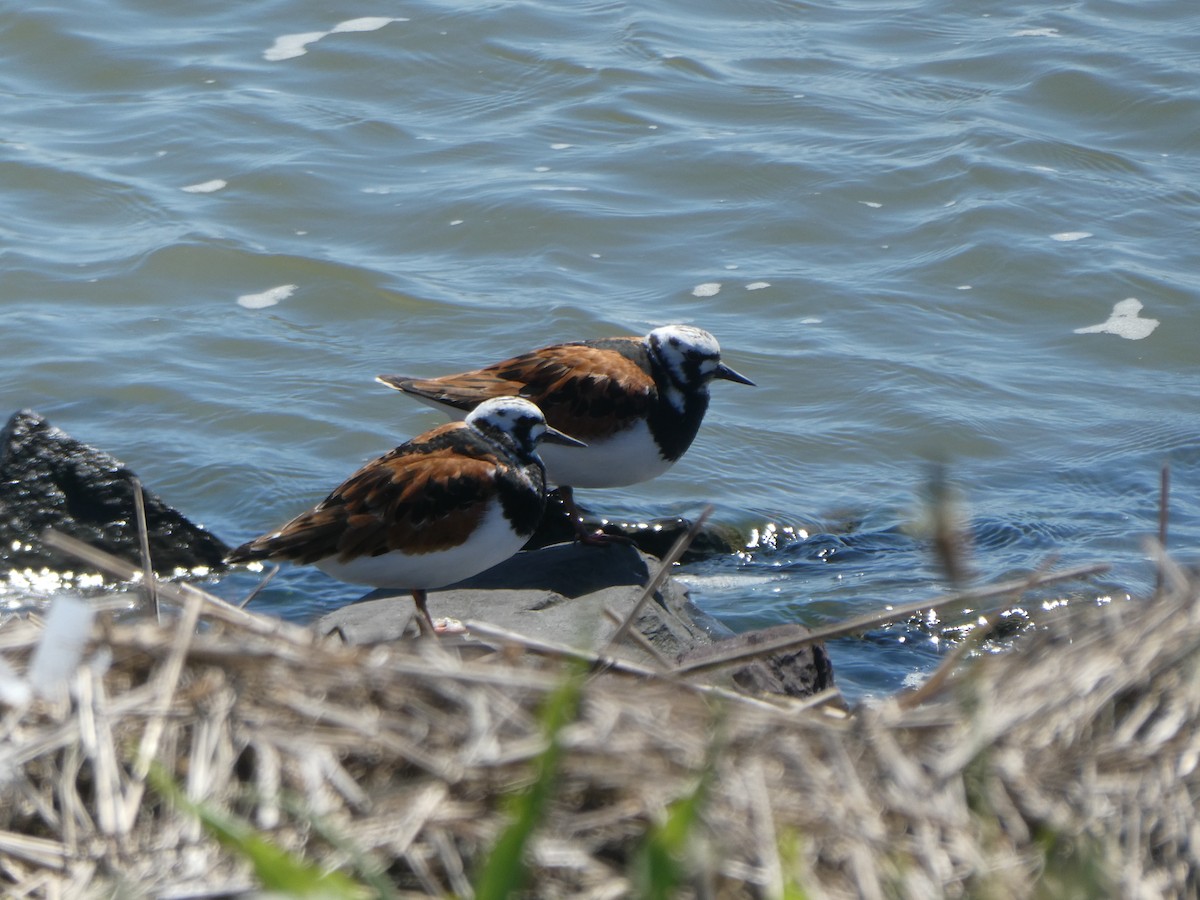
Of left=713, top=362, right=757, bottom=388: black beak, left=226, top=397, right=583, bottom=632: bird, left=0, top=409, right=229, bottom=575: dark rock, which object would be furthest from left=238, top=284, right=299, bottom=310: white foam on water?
left=226, top=397, right=583, bottom=632: bird

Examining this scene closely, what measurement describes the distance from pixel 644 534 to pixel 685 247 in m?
3.87

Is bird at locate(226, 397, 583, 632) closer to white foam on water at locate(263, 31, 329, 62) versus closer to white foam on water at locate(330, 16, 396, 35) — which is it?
white foam on water at locate(263, 31, 329, 62)

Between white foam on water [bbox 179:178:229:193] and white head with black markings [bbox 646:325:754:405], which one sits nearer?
white head with black markings [bbox 646:325:754:405]

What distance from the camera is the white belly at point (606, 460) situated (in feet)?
21.5

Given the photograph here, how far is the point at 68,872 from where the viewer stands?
2.18m

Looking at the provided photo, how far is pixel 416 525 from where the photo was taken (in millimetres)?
5473

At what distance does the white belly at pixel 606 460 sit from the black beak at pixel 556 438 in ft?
0.52

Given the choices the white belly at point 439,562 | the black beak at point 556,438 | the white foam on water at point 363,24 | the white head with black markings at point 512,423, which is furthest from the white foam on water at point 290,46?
the white belly at point 439,562

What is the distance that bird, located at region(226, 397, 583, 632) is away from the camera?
18.0ft

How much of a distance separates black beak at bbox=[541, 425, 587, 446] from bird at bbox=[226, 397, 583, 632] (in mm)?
419

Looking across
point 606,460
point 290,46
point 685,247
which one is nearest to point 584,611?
point 606,460

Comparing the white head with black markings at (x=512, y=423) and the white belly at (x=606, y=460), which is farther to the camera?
the white belly at (x=606, y=460)

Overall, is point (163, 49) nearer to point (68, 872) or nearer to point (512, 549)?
→ point (512, 549)

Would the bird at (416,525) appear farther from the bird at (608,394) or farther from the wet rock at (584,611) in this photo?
the bird at (608,394)
